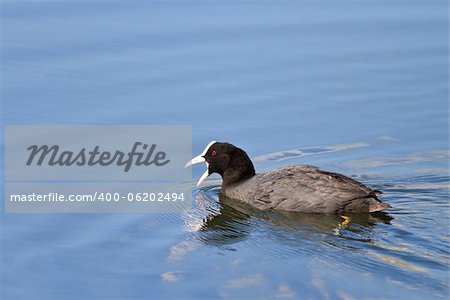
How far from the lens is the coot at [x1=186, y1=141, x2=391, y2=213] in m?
11.3

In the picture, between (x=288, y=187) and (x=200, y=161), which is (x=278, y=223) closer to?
(x=288, y=187)

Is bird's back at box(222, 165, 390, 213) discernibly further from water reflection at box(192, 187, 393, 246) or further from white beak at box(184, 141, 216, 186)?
white beak at box(184, 141, 216, 186)

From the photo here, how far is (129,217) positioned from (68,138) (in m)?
1.96

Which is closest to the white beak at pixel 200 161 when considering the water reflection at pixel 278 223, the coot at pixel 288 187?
the coot at pixel 288 187

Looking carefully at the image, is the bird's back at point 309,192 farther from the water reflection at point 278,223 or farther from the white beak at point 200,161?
the white beak at point 200,161

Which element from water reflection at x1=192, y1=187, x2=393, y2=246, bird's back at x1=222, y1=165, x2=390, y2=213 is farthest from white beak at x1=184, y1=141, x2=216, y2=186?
bird's back at x1=222, y1=165, x2=390, y2=213

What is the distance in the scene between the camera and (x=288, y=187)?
11555 mm

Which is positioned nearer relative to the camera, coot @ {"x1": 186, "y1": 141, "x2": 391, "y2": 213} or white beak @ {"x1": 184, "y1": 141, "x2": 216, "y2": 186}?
coot @ {"x1": 186, "y1": 141, "x2": 391, "y2": 213}

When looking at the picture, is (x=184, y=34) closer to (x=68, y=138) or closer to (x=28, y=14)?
(x=28, y=14)

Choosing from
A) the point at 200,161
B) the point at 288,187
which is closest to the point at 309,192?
the point at 288,187

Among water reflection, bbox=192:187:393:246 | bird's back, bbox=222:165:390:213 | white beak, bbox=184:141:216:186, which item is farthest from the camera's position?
white beak, bbox=184:141:216:186

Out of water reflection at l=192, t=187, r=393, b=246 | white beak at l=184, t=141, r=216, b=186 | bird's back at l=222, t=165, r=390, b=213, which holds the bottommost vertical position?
water reflection at l=192, t=187, r=393, b=246

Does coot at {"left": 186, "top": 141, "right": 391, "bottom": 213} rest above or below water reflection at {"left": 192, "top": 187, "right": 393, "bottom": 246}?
above

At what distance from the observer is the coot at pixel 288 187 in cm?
1127
